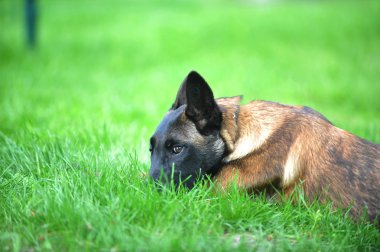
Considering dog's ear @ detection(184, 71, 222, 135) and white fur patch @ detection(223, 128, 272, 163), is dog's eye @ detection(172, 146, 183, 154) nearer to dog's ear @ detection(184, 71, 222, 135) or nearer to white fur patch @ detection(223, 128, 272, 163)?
dog's ear @ detection(184, 71, 222, 135)

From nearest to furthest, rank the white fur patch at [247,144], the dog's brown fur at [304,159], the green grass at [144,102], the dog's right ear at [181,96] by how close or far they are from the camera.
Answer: the green grass at [144,102]
the dog's brown fur at [304,159]
the white fur patch at [247,144]
the dog's right ear at [181,96]

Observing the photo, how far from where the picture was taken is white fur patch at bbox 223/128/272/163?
3.77 meters

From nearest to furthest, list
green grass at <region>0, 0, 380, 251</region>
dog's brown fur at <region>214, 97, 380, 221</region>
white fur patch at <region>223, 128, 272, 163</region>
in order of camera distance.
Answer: green grass at <region>0, 0, 380, 251</region> < dog's brown fur at <region>214, 97, 380, 221</region> < white fur patch at <region>223, 128, 272, 163</region>

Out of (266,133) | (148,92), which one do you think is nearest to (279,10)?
(148,92)

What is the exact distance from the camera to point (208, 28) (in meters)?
16.3

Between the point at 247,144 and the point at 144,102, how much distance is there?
504 cm

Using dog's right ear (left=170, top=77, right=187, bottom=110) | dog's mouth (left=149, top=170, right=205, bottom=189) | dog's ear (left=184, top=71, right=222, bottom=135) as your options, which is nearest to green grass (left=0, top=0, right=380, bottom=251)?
dog's mouth (left=149, top=170, right=205, bottom=189)

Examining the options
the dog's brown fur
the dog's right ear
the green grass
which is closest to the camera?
the green grass

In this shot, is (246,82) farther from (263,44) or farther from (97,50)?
(97,50)

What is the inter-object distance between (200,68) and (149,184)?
875 cm

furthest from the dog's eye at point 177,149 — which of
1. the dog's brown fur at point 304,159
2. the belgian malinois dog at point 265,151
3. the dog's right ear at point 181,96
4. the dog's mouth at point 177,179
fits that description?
the dog's right ear at point 181,96

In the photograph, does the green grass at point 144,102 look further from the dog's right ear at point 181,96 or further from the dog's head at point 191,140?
the dog's right ear at point 181,96

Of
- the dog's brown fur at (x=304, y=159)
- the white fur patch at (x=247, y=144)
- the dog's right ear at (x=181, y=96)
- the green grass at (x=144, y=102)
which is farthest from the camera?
the dog's right ear at (x=181, y=96)

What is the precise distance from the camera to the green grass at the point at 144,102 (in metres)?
3.22
